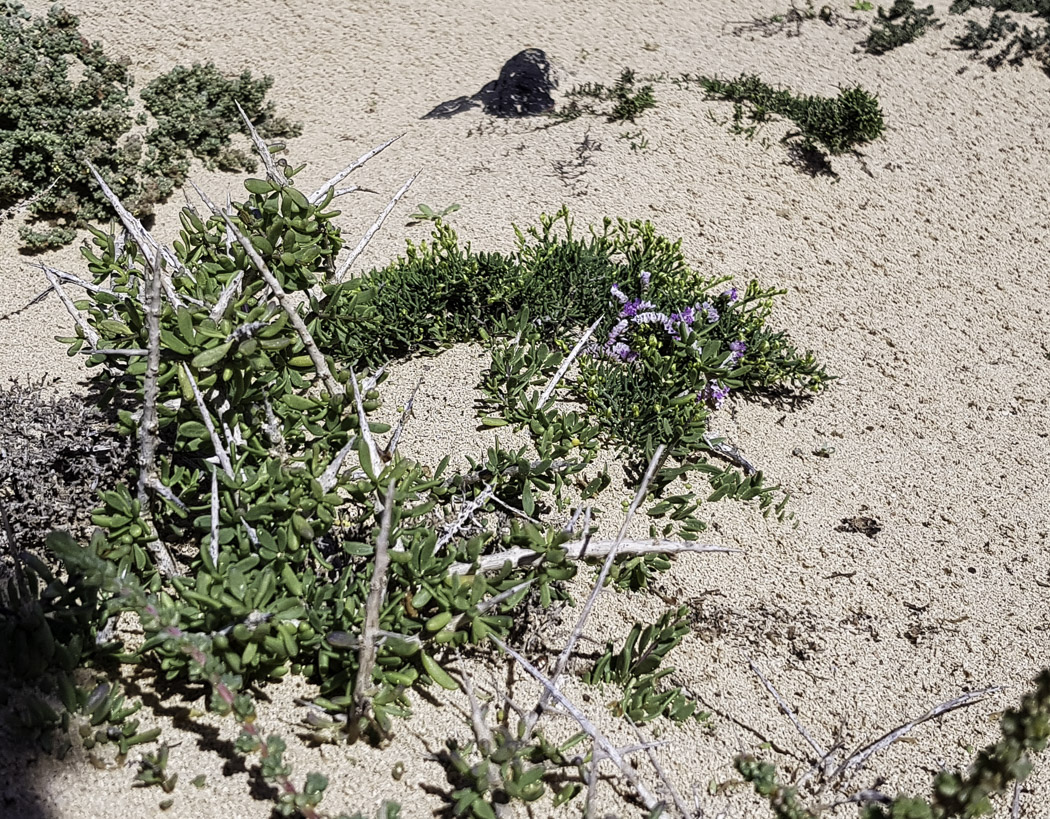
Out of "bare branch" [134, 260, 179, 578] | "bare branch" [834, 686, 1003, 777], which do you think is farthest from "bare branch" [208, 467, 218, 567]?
"bare branch" [834, 686, 1003, 777]

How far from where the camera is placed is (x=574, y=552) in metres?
2.60

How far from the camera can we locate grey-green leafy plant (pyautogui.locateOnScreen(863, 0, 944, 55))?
7.05 m

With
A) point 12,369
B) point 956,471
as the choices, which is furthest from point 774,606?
point 12,369

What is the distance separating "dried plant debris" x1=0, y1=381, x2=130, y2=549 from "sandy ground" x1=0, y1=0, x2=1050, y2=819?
86 cm

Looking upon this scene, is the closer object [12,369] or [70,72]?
[12,369]

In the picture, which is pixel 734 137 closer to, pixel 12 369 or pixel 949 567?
pixel 949 567

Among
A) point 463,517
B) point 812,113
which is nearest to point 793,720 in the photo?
point 463,517

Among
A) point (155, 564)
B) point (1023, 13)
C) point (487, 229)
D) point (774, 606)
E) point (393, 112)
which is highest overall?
point (1023, 13)

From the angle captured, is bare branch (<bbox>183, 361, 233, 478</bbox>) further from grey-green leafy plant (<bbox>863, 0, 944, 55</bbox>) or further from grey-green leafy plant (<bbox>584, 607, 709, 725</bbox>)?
grey-green leafy plant (<bbox>863, 0, 944, 55</bbox>)


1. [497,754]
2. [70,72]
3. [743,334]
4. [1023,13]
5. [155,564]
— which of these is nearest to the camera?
[497,754]

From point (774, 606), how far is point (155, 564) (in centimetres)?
208

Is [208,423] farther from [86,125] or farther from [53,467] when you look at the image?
[86,125]

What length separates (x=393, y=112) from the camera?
20.2ft

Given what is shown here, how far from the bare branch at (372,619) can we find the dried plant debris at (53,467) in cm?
122
